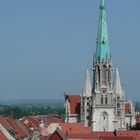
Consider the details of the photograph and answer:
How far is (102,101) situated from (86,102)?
377 centimetres

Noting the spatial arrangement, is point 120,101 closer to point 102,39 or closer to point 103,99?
point 103,99

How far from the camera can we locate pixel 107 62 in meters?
114

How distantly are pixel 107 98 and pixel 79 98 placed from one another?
31.9 ft

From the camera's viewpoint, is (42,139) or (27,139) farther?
(42,139)

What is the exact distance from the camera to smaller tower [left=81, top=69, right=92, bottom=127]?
117 metres

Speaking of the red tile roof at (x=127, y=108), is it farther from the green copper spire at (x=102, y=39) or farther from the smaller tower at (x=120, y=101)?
the green copper spire at (x=102, y=39)

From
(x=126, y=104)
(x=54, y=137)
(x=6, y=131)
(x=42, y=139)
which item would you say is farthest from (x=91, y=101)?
(x=6, y=131)

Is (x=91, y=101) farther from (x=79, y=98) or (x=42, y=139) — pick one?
(x=42, y=139)

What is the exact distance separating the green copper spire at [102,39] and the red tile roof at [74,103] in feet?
34.1

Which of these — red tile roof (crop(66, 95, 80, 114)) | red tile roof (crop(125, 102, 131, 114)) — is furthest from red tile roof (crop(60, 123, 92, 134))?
red tile roof (crop(125, 102, 131, 114))

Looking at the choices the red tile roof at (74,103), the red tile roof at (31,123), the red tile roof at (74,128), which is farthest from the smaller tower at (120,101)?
the red tile roof at (31,123)

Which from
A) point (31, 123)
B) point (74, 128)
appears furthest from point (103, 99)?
point (74, 128)

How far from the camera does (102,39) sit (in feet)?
394

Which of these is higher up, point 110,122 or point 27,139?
point 110,122
